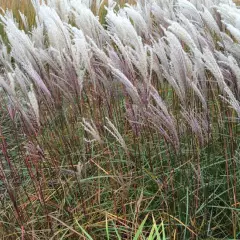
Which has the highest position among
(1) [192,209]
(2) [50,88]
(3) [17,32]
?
(3) [17,32]

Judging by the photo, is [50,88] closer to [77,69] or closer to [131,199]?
[77,69]

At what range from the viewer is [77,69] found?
1893 millimetres

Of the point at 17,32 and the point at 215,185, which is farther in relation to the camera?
the point at 215,185

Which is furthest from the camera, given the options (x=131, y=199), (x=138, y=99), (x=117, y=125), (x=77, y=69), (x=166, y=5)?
(x=166, y=5)

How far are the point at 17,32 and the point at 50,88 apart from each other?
0.31 meters

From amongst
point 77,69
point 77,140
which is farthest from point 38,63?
point 77,140

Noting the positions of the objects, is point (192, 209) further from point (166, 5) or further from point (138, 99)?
point (166, 5)

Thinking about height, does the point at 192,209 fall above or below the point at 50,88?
below

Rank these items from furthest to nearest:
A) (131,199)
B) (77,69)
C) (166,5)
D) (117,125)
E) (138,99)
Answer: (166,5)
(117,125)
(131,199)
(77,69)
(138,99)

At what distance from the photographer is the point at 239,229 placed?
1.99 meters

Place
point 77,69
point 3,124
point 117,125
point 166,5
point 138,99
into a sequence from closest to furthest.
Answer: point 138,99 < point 77,69 < point 117,125 < point 166,5 < point 3,124

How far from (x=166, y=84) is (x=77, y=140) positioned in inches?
→ 32.2

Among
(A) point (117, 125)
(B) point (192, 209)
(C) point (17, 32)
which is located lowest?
(B) point (192, 209)

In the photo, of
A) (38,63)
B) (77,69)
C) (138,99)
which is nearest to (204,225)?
(138,99)
